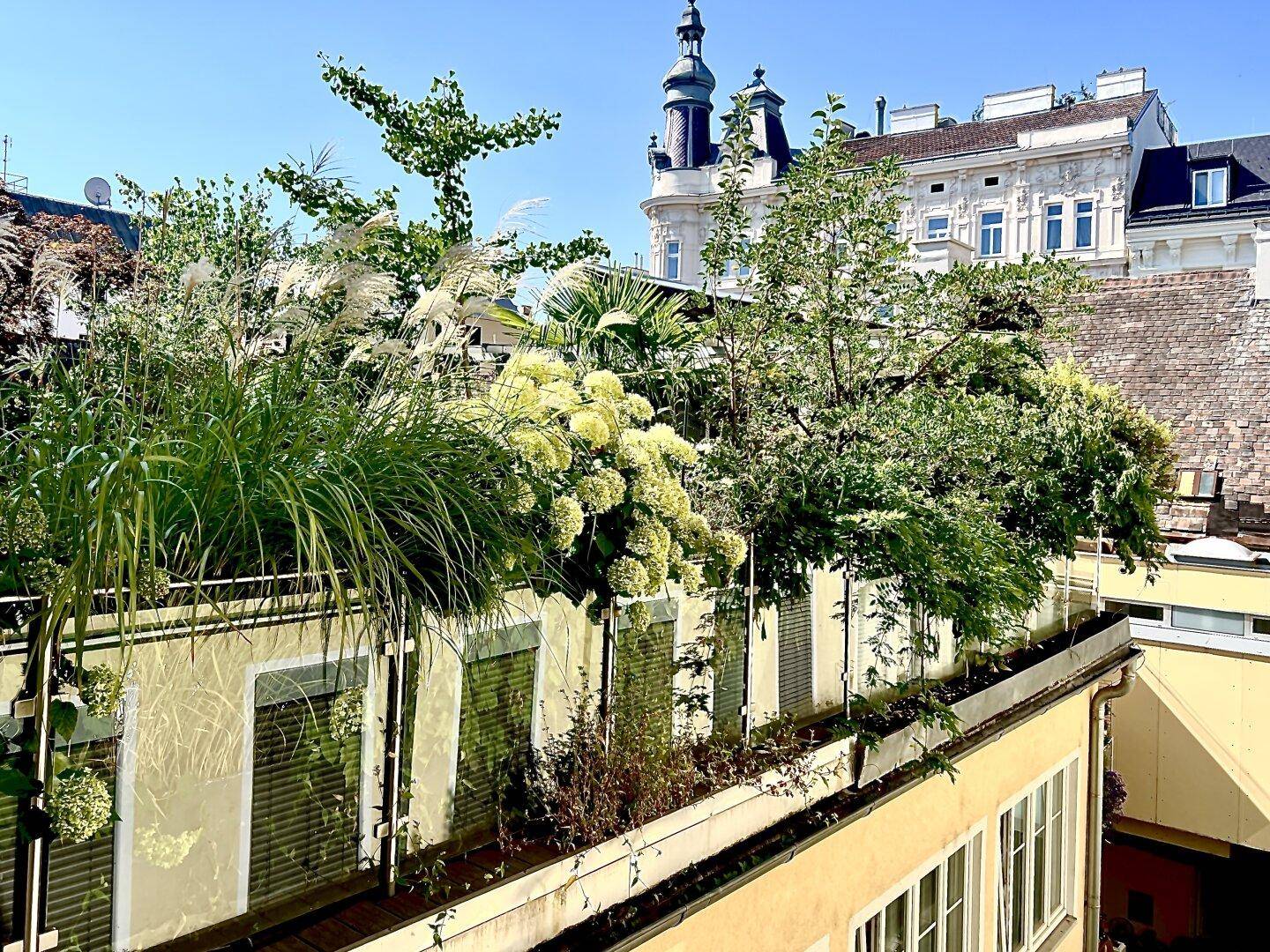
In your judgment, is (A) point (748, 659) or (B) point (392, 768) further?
(A) point (748, 659)

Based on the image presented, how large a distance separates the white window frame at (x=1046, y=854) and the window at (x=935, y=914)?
0.35m

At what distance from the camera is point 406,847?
2189 millimetres

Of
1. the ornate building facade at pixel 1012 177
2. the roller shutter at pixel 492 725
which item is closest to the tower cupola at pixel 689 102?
the ornate building facade at pixel 1012 177

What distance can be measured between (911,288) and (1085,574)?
3.61m

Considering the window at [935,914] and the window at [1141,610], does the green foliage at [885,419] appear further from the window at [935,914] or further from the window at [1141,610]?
the window at [1141,610]

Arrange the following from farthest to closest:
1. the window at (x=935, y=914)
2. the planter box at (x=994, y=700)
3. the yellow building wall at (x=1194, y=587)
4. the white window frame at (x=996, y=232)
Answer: the white window frame at (x=996, y=232), the yellow building wall at (x=1194, y=587), the window at (x=935, y=914), the planter box at (x=994, y=700)

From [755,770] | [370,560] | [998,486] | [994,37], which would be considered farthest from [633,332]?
[994,37]

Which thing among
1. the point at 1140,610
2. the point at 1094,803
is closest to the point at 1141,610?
the point at 1140,610

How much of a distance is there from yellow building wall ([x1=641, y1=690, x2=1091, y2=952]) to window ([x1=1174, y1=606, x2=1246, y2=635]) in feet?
14.2

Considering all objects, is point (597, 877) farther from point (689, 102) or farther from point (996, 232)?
point (689, 102)

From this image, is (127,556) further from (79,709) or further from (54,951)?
(54,951)

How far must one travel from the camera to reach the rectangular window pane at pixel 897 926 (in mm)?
3723

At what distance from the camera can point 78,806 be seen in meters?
1.56

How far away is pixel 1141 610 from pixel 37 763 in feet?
32.9
